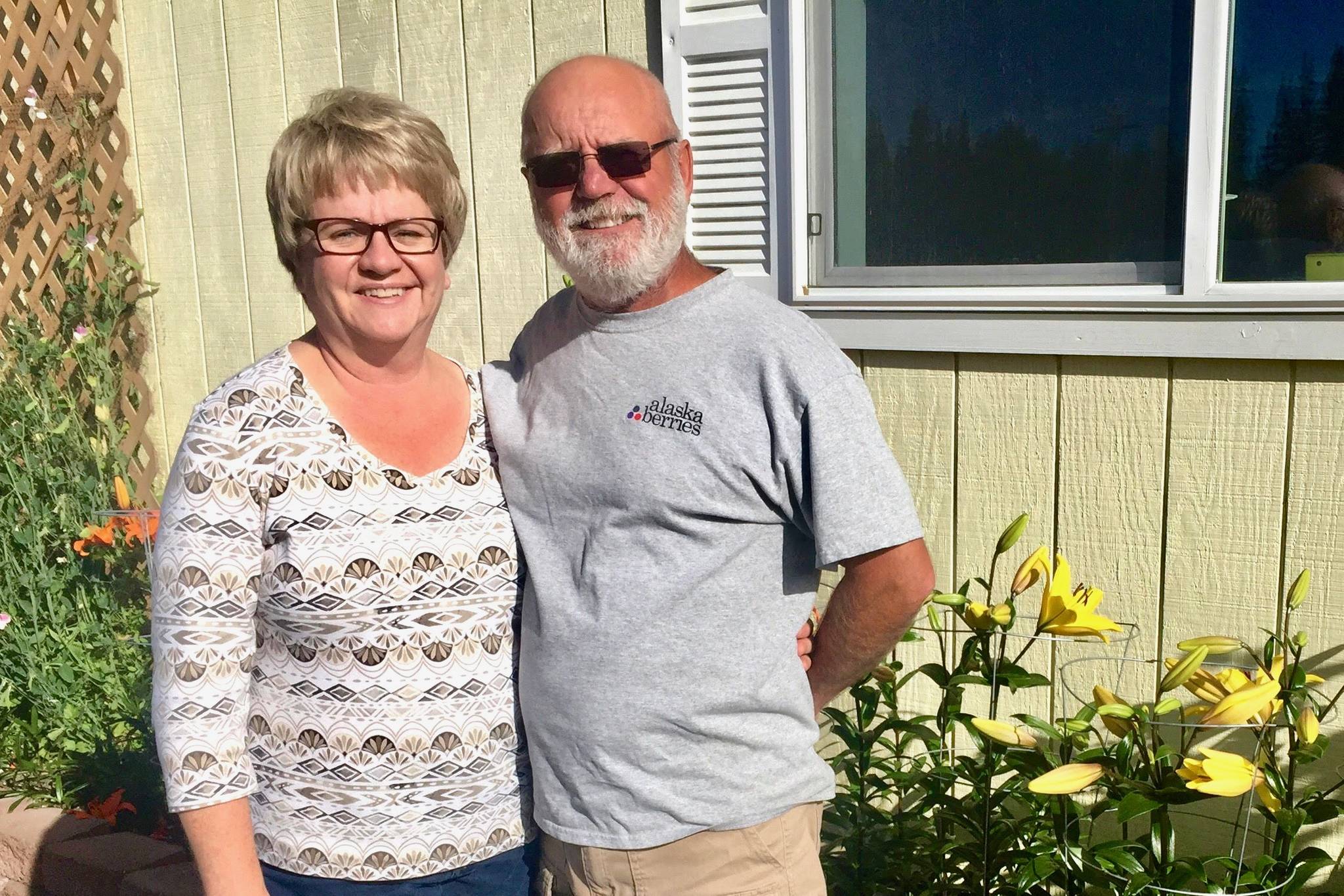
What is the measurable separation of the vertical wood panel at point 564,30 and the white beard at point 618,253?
131 centimetres

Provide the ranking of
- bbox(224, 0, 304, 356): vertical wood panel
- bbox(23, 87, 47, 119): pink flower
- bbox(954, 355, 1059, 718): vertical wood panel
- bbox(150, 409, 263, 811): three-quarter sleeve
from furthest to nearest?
bbox(23, 87, 47, 119): pink flower
bbox(224, 0, 304, 356): vertical wood panel
bbox(954, 355, 1059, 718): vertical wood panel
bbox(150, 409, 263, 811): three-quarter sleeve

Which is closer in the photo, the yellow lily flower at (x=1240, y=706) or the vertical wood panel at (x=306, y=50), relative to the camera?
the yellow lily flower at (x=1240, y=706)

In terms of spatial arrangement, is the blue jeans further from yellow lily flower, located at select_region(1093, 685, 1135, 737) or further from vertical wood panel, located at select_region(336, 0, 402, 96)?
vertical wood panel, located at select_region(336, 0, 402, 96)

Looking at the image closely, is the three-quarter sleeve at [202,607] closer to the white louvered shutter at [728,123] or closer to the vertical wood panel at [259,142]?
the white louvered shutter at [728,123]

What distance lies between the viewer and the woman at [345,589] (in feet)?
4.74

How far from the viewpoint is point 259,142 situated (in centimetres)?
378

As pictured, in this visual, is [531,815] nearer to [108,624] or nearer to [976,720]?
[976,720]

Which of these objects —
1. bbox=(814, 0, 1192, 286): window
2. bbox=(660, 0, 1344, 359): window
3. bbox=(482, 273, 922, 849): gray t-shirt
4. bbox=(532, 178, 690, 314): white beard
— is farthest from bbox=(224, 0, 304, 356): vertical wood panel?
bbox=(482, 273, 922, 849): gray t-shirt

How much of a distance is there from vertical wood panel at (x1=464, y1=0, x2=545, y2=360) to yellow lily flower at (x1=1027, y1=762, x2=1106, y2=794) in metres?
1.98

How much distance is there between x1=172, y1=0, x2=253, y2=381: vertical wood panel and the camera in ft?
12.7

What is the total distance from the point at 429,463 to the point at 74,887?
217cm

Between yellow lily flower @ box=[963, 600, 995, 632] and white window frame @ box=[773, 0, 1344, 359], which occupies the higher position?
white window frame @ box=[773, 0, 1344, 359]

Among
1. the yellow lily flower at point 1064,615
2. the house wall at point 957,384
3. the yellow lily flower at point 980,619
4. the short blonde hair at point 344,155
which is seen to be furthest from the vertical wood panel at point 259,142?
the yellow lily flower at point 1064,615

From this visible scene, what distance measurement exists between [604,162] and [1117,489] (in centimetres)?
136
